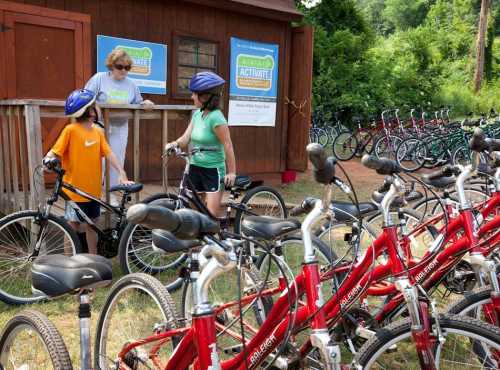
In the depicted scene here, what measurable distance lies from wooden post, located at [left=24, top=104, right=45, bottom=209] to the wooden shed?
127cm

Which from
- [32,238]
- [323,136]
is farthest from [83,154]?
[323,136]

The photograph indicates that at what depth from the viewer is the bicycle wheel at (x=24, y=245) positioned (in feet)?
14.5

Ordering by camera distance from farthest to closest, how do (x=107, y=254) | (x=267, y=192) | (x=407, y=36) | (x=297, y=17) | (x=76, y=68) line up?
(x=407, y=36)
(x=297, y=17)
(x=76, y=68)
(x=267, y=192)
(x=107, y=254)

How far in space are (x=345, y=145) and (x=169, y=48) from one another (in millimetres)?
8714

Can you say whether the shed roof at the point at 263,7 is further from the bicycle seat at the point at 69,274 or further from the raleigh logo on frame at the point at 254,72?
the bicycle seat at the point at 69,274

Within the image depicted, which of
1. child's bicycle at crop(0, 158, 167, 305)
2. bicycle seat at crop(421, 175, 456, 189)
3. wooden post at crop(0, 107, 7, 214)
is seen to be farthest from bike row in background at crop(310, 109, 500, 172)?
child's bicycle at crop(0, 158, 167, 305)

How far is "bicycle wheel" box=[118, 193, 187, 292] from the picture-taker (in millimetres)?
4723

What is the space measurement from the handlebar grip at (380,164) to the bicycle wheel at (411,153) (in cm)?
1140

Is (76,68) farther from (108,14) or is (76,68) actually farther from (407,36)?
(407,36)

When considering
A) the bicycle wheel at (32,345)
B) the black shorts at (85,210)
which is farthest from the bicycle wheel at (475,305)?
the black shorts at (85,210)

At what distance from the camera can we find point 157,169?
823cm

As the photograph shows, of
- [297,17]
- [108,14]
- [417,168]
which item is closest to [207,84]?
[108,14]

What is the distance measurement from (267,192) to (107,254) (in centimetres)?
209

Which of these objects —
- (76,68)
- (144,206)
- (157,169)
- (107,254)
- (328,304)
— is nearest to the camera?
(144,206)
